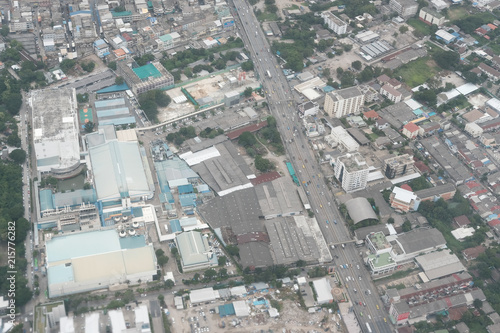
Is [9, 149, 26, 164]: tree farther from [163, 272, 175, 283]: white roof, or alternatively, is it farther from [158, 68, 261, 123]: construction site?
[163, 272, 175, 283]: white roof

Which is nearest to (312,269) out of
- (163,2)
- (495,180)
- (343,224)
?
(343,224)

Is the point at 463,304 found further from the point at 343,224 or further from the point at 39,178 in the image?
the point at 39,178

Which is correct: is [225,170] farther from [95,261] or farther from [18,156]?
[18,156]

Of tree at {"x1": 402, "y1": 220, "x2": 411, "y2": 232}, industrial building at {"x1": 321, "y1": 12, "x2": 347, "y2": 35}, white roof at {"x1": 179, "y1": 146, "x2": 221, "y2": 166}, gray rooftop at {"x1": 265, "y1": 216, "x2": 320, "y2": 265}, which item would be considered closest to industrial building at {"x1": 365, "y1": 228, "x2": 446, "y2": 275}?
tree at {"x1": 402, "y1": 220, "x2": 411, "y2": 232}

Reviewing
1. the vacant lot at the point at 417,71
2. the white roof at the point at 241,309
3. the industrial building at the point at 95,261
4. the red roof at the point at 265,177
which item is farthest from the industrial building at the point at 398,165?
the industrial building at the point at 95,261

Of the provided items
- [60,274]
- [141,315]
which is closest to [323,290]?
[141,315]
